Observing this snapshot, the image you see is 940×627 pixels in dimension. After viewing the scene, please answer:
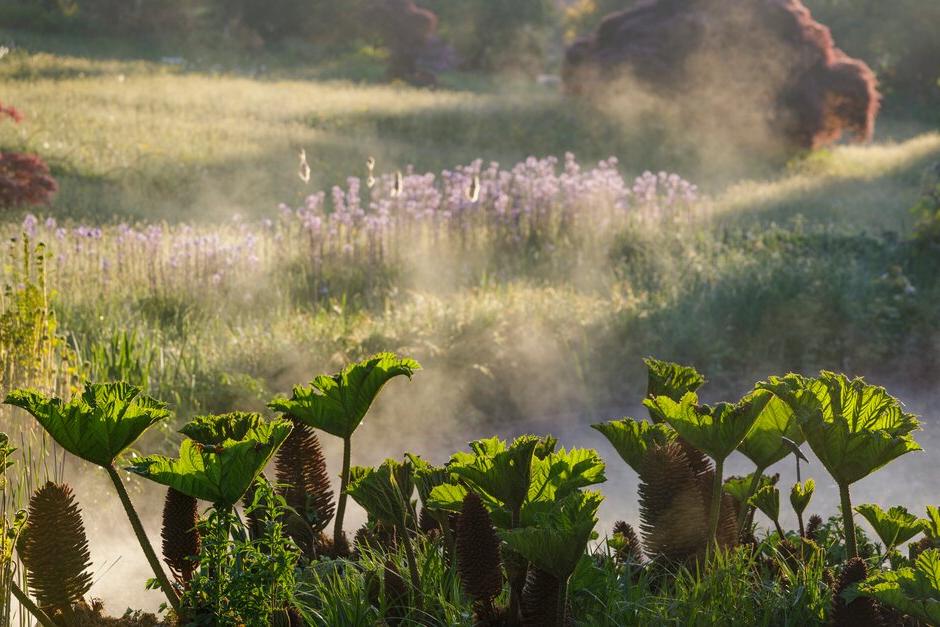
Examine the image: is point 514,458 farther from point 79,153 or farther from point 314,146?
point 314,146

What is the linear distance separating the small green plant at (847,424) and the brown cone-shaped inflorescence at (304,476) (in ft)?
2.52

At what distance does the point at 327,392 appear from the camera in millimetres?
1593

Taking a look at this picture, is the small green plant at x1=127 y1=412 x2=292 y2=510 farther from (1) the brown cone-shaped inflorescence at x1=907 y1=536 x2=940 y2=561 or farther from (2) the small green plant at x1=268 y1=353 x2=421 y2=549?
(1) the brown cone-shaped inflorescence at x1=907 y1=536 x2=940 y2=561

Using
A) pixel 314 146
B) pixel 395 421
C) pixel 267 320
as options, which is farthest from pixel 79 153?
pixel 395 421

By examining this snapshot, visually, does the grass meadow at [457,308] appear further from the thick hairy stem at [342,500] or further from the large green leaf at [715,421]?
the large green leaf at [715,421]

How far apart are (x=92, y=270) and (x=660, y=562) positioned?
19.0 ft

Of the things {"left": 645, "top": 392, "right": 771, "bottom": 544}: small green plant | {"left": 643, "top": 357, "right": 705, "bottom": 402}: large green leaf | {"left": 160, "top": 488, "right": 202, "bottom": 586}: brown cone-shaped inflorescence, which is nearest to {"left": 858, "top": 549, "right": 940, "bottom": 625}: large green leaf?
{"left": 645, "top": 392, "right": 771, "bottom": 544}: small green plant

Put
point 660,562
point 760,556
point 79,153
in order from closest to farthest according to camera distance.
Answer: point 660,562 → point 760,556 → point 79,153

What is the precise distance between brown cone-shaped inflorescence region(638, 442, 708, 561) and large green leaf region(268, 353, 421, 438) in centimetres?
42

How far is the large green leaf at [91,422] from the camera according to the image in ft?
4.67

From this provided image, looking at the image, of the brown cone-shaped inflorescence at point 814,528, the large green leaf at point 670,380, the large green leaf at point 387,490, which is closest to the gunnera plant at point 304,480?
the large green leaf at point 387,490

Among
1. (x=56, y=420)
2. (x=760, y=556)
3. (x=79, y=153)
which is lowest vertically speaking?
(x=79, y=153)

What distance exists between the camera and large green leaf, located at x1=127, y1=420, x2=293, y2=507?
1395 millimetres

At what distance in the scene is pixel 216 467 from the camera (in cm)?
140
